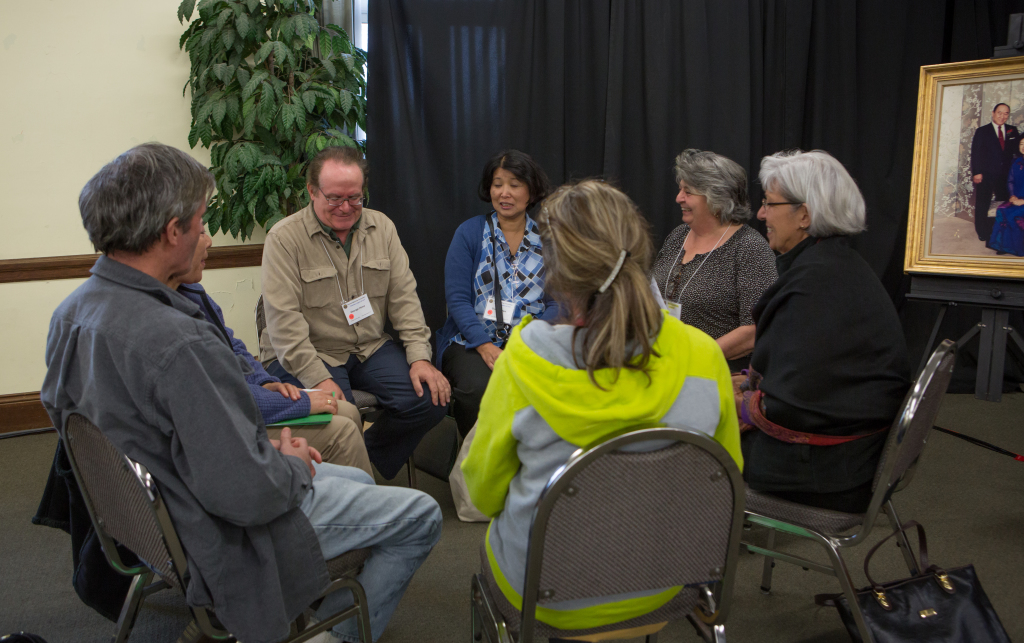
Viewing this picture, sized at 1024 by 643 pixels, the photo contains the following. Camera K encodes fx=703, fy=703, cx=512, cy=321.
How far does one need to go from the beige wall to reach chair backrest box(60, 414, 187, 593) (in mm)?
2594

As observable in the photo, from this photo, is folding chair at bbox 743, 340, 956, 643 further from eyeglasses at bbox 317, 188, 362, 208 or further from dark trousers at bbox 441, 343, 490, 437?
eyeglasses at bbox 317, 188, 362, 208

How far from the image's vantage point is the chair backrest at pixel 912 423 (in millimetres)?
1402

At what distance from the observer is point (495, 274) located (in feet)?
9.27

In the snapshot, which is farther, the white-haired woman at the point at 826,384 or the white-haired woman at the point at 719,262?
the white-haired woman at the point at 719,262

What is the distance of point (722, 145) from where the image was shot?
12.4ft

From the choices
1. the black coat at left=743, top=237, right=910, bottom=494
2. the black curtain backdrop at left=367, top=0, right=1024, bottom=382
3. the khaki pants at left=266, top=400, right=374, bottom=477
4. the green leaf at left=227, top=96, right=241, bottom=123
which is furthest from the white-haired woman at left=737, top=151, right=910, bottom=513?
the green leaf at left=227, top=96, right=241, bottom=123

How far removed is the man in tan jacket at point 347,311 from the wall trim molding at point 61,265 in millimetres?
1141

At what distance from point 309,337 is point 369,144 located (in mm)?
1199

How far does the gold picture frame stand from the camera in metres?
3.20

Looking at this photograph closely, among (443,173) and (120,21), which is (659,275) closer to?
(443,173)

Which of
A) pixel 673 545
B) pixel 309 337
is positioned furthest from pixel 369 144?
pixel 673 545

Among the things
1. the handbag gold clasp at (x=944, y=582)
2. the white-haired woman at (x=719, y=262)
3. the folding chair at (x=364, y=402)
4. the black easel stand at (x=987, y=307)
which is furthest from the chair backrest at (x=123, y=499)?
the black easel stand at (x=987, y=307)

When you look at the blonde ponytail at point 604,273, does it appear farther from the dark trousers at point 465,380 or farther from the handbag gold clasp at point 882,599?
the dark trousers at point 465,380

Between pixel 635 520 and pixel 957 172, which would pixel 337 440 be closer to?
pixel 635 520
